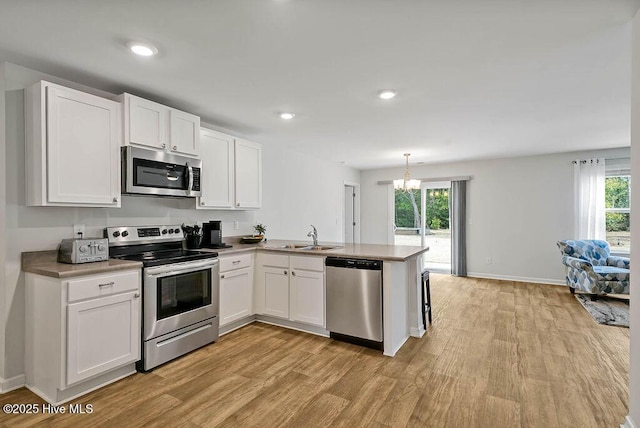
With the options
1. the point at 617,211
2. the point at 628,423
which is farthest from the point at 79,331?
the point at 617,211

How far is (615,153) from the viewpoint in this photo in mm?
5375

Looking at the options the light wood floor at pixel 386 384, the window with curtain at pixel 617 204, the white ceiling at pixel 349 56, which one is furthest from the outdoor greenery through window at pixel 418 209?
the light wood floor at pixel 386 384

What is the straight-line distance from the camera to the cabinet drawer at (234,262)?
3314 millimetres

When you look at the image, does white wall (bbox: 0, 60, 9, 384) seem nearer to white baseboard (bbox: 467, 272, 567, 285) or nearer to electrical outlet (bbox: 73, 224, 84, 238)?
electrical outlet (bbox: 73, 224, 84, 238)

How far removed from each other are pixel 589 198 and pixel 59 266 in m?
7.26

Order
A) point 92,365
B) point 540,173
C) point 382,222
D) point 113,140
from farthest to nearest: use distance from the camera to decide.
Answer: point 382,222 → point 540,173 → point 113,140 → point 92,365

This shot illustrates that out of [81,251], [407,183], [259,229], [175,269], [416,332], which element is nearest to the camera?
[81,251]

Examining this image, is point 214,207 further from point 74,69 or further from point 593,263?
point 593,263

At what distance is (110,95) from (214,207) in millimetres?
1428

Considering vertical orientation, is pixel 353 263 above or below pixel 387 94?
below

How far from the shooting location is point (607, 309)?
4223 millimetres

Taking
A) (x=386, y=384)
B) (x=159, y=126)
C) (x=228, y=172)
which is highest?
(x=159, y=126)

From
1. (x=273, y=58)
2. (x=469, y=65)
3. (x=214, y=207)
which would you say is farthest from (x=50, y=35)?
(x=469, y=65)

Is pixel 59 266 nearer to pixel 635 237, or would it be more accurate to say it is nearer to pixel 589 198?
pixel 635 237
